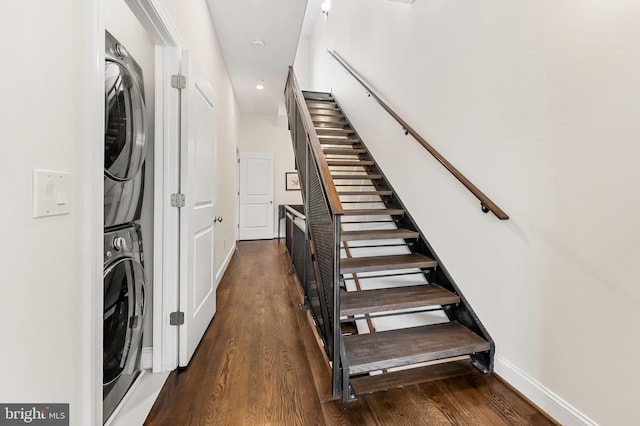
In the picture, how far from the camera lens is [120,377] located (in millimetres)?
1478

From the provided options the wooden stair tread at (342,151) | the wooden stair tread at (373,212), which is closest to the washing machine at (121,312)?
the wooden stair tread at (373,212)

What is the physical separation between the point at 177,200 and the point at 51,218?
3.30ft

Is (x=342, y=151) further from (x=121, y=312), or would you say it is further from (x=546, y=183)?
(x=121, y=312)

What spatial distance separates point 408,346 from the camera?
1.68 meters

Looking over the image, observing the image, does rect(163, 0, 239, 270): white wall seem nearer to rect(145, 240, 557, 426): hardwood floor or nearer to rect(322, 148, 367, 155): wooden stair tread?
rect(322, 148, 367, 155): wooden stair tread

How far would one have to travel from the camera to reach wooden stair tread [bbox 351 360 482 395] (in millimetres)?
1579

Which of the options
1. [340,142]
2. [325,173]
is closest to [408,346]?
[325,173]

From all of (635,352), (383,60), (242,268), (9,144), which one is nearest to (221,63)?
(383,60)

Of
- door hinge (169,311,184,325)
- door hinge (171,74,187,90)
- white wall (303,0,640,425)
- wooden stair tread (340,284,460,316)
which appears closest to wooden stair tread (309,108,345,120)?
white wall (303,0,640,425)

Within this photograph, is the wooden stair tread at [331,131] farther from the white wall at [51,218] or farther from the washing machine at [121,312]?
the white wall at [51,218]

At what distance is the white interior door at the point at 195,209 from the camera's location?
5.69ft

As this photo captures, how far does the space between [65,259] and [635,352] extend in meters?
2.04

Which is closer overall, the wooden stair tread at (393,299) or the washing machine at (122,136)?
the washing machine at (122,136)

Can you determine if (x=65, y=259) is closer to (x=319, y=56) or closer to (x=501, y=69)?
(x=501, y=69)
